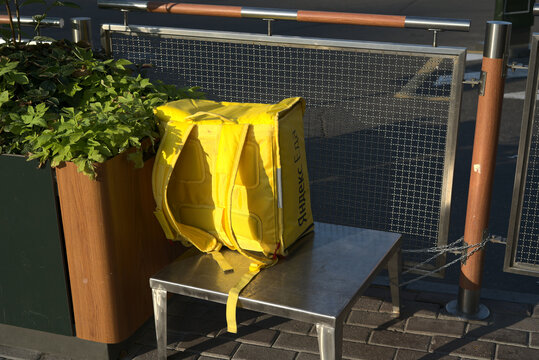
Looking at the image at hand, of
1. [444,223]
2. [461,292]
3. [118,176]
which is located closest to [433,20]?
[444,223]

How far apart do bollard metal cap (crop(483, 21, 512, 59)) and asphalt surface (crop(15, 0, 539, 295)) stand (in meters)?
1.68

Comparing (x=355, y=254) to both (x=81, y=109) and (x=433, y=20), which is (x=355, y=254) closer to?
(x=433, y=20)

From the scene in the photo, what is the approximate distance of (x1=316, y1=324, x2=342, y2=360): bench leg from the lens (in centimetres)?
306

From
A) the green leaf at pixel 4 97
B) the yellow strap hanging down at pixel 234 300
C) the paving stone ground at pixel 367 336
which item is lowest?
the paving stone ground at pixel 367 336

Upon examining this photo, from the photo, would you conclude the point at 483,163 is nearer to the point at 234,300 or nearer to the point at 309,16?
the point at 309,16

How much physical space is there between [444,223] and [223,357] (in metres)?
1.46

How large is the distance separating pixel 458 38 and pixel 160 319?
36.7 ft

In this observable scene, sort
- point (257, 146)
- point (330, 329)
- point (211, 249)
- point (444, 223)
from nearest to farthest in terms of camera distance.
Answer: point (330, 329) → point (257, 146) → point (211, 249) → point (444, 223)

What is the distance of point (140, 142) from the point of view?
343 cm

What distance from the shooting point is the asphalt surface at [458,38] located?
16.4ft

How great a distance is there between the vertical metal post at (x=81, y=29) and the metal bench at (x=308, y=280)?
65.5 inches

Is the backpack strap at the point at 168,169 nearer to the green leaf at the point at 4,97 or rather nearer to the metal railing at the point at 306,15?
the green leaf at the point at 4,97

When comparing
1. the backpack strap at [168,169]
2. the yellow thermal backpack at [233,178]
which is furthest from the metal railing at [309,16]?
the backpack strap at [168,169]

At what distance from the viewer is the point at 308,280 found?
11.0 feet
